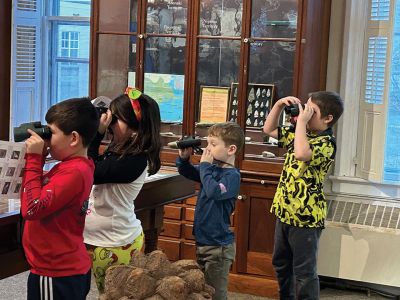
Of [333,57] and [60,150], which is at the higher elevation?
[333,57]

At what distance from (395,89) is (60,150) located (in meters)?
2.73

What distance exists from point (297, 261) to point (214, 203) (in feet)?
2.04

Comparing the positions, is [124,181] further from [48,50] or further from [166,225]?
[48,50]

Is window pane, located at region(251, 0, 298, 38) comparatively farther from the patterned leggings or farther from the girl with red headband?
the patterned leggings

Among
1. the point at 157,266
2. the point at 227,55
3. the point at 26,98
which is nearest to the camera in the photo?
the point at 157,266

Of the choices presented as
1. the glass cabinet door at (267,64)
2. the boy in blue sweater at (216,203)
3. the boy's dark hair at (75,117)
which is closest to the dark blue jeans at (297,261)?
the boy in blue sweater at (216,203)

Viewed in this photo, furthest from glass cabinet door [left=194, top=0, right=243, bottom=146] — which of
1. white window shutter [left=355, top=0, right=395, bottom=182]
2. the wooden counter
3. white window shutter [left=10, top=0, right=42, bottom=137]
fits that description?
white window shutter [left=10, top=0, right=42, bottom=137]

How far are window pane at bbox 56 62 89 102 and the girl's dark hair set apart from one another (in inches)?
128

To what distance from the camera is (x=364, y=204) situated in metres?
4.58

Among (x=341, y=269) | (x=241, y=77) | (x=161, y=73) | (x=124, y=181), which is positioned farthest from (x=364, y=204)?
(x=124, y=181)

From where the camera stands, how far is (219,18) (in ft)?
15.2

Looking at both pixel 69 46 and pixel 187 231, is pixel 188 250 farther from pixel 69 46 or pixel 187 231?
pixel 69 46

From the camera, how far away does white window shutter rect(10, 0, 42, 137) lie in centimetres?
569

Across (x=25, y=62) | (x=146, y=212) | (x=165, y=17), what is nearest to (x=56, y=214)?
(x=146, y=212)
